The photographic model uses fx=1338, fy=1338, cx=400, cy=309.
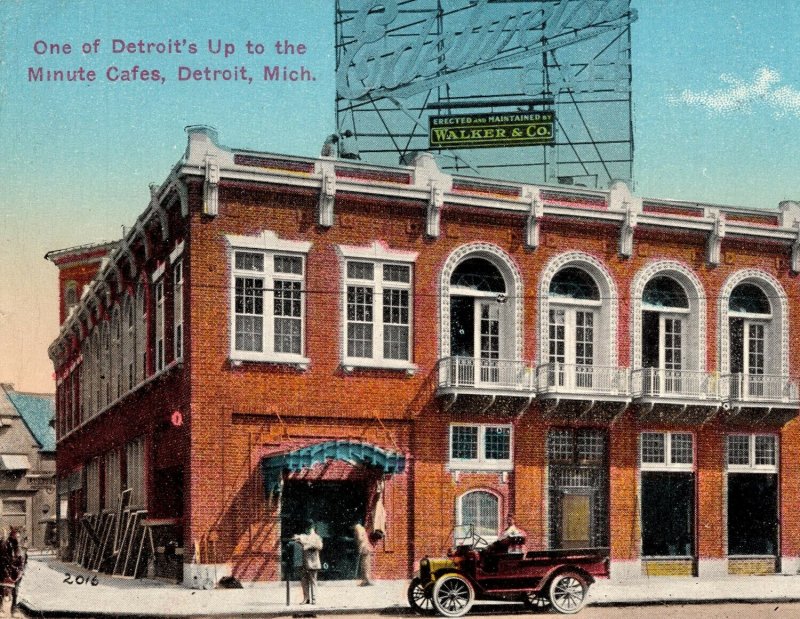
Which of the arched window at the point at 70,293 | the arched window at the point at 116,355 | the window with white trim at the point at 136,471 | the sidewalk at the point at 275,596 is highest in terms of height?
the arched window at the point at 70,293

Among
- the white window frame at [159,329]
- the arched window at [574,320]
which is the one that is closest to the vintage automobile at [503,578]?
the arched window at [574,320]

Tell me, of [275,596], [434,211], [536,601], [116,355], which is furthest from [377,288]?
[116,355]

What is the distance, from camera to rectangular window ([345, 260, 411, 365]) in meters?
31.1

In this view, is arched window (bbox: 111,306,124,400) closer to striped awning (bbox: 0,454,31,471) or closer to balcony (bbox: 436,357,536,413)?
balcony (bbox: 436,357,536,413)

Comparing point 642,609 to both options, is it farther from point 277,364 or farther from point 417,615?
point 277,364

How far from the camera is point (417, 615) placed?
77.2ft

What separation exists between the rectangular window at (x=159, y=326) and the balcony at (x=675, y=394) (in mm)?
11659

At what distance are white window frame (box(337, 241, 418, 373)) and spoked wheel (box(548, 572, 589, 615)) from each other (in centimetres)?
871

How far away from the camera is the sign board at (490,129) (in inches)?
1425

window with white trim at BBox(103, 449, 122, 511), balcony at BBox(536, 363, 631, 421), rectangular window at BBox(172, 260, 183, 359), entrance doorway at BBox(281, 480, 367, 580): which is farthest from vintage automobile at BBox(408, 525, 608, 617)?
window with white trim at BBox(103, 449, 122, 511)

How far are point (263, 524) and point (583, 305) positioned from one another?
9.76 m

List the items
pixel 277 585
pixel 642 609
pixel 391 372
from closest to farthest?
pixel 642 609, pixel 277 585, pixel 391 372

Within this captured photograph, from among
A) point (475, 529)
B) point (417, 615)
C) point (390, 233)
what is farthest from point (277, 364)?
point (417, 615)

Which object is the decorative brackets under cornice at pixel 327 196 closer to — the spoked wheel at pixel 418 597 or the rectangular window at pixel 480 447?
the rectangular window at pixel 480 447
